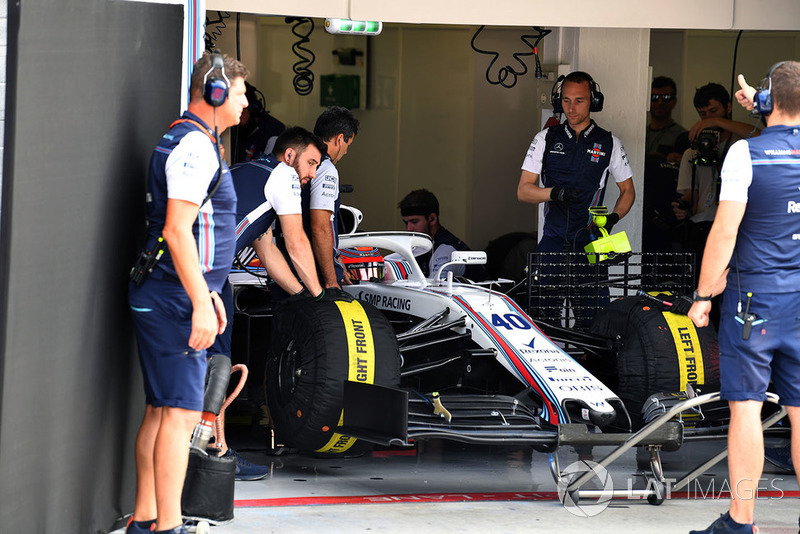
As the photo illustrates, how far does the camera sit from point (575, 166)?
6.87 m

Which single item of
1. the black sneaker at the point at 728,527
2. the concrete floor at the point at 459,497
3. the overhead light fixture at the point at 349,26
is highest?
the overhead light fixture at the point at 349,26

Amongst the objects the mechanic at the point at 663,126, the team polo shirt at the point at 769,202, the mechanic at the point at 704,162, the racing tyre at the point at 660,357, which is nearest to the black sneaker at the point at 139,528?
the team polo shirt at the point at 769,202

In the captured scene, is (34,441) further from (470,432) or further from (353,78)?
(353,78)

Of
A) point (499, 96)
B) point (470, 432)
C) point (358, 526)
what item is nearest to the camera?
point (358, 526)

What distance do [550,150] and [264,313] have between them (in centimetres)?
210

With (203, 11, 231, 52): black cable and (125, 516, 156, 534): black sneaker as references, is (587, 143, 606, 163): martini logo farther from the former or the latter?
(125, 516, 156, 534): black sneaker

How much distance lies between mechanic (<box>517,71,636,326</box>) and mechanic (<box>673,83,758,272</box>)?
3.65 ft

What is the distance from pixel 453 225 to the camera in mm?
11758

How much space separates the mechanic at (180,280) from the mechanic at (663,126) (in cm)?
582

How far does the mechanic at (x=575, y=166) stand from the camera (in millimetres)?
6793

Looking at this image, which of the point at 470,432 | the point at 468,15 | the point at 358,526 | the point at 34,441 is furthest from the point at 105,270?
the point at 468,15

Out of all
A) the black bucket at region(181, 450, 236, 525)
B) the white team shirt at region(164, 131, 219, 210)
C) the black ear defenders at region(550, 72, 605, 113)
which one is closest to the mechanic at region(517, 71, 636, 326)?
the black ear defenders at region(550, 72, 605, 113)

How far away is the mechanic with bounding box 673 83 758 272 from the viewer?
7.75 m

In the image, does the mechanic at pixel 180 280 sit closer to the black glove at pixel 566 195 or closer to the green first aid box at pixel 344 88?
the black glove at pixel 566 195
